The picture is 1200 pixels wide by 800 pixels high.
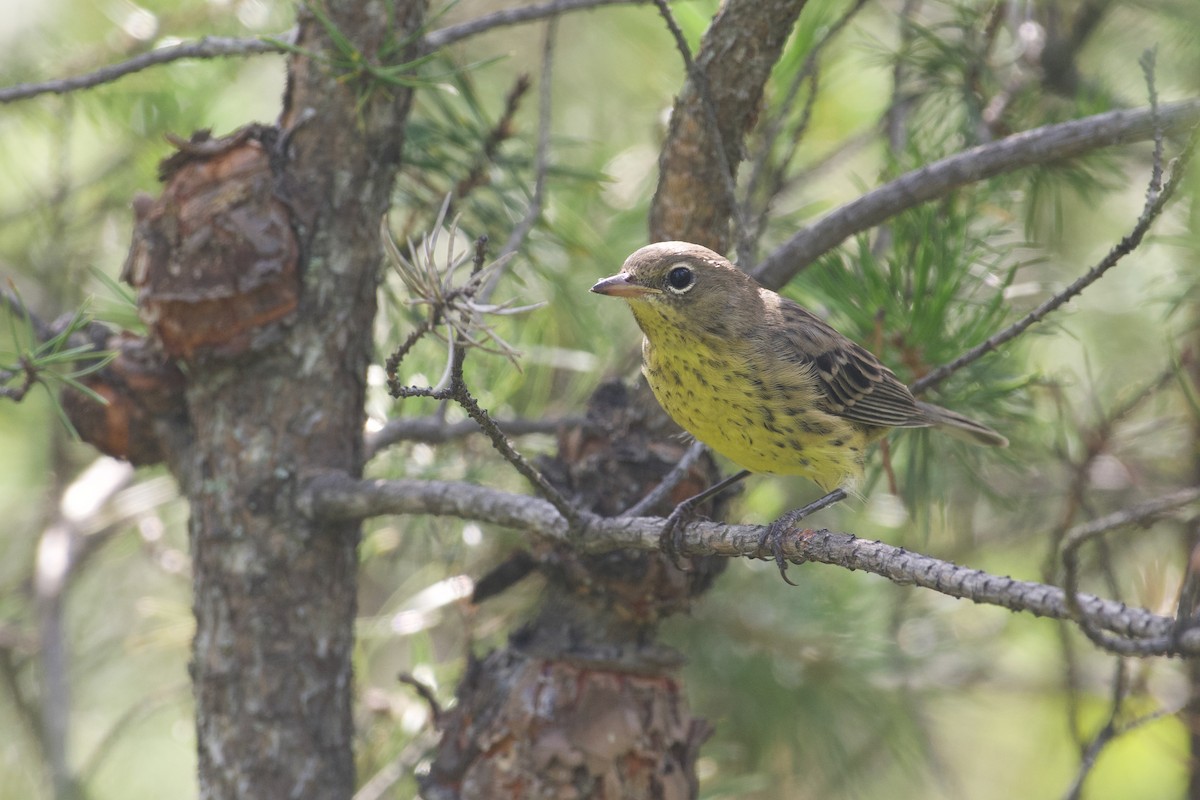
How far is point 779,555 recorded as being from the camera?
2.54 m

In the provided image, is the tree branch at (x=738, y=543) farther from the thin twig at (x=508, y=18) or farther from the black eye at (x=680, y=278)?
the thin twig at (x=508, y=18)

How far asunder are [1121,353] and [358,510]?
459 cm

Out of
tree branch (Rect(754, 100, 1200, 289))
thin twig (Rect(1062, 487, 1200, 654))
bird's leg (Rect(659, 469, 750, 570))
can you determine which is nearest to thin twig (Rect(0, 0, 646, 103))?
tree branch (Rect(754, 100, 1200, 289))

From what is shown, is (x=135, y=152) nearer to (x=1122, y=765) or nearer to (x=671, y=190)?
(x=671, y=190)

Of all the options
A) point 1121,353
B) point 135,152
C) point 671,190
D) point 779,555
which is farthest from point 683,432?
point 1121,353

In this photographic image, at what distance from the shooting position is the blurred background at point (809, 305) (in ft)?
12.0

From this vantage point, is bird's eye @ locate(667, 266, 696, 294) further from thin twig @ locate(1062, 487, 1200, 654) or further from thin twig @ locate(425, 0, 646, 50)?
thin twig @ locate(1062, 487, 1200, 654)

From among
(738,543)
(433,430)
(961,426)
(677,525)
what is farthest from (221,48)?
(961,426)

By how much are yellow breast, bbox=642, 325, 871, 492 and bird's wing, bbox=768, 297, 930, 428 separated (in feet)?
0.21

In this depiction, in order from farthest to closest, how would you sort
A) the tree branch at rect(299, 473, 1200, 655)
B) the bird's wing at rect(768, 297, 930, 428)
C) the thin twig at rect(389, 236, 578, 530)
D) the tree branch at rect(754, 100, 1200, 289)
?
the bird's wing at rect(768, 297, 930, 428) < the tree branch at rect(754, 100, 1200, 289) < the thin twig at rect(389, 236, 578, 530) < the tree branch at rect(299, 473, 1200, 655)

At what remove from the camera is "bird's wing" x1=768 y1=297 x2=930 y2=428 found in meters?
3.33

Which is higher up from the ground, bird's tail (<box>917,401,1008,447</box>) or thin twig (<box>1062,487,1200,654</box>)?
bird's tail (<box>917,401,1008,447</box>)

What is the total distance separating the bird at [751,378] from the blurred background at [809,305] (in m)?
0.15

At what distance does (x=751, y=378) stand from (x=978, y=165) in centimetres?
80
